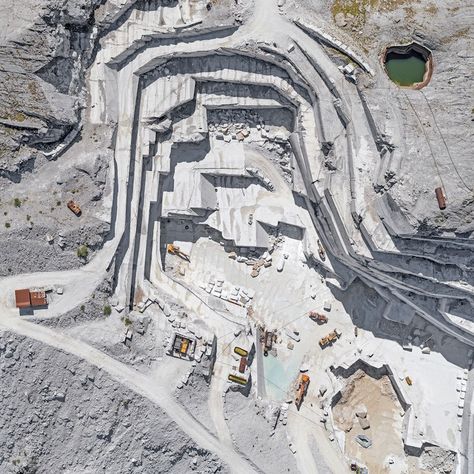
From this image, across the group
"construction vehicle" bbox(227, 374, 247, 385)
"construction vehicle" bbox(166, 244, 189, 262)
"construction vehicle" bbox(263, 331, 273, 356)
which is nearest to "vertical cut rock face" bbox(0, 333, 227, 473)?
"construction vehicle" bbox(227, 374, 247, 385)

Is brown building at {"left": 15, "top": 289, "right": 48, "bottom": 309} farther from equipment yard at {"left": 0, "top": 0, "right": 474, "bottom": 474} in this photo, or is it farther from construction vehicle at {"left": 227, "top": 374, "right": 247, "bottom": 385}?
construction vehicle at {"left": 227, "top": 374, "right": 247, "bottom": 385}

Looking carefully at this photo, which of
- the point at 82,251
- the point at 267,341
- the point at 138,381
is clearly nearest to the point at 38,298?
the point at 82,251

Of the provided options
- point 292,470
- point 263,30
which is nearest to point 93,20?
point 263,30

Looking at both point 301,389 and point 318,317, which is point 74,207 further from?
point 301,389

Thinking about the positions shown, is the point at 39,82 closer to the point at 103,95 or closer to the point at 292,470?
the point at 103,95

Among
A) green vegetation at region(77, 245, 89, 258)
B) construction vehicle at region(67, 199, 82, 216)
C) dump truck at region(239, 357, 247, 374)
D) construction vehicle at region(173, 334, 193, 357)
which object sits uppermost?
construction vehicle at region(67, 199, 82, 216)

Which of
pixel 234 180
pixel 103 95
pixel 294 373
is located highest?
pixel 103 95

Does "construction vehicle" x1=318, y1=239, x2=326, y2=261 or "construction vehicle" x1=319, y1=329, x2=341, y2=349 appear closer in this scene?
"construction vehicle" x1=318, y1=239, x2=326, y2=261

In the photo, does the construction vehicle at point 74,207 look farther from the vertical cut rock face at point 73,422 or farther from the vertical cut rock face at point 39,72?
the vertical cut rock face at point 73,422
